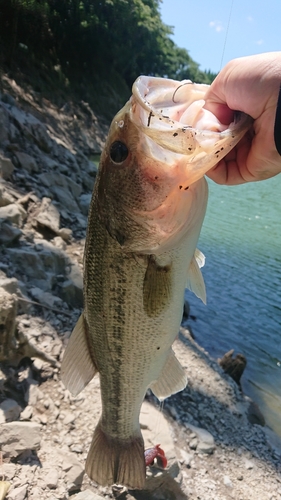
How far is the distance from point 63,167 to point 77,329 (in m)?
9.20

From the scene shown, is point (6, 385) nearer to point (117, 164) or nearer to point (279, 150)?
point (117, 164)

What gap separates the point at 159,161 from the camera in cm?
189

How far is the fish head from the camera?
1.79 m

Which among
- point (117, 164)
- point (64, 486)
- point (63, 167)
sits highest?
point (117, 164)

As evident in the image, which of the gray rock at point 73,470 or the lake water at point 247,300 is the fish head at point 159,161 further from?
the lake water at point 247,300

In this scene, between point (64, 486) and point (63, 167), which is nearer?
point (64, 486)

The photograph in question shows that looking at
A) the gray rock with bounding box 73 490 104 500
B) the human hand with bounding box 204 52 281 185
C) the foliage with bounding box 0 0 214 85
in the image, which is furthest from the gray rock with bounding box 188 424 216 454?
the foliage with bounding box 0 0 214 85

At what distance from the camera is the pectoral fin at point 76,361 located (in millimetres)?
2385

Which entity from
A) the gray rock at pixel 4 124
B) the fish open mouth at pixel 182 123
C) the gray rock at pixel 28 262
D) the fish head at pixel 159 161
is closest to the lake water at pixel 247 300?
the gray rock at pixel 28 262

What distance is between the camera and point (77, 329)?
2.39 meters

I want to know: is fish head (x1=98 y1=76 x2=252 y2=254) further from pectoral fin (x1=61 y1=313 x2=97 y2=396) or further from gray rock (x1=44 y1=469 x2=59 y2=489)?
gray rock (x1=44 y1=469 x2=59 y2=489)

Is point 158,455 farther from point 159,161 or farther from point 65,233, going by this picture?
point 65,233

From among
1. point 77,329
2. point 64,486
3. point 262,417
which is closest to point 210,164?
point 77,329

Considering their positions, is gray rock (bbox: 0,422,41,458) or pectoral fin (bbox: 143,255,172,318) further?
gray rock (bbox: 0,422,41,458)
